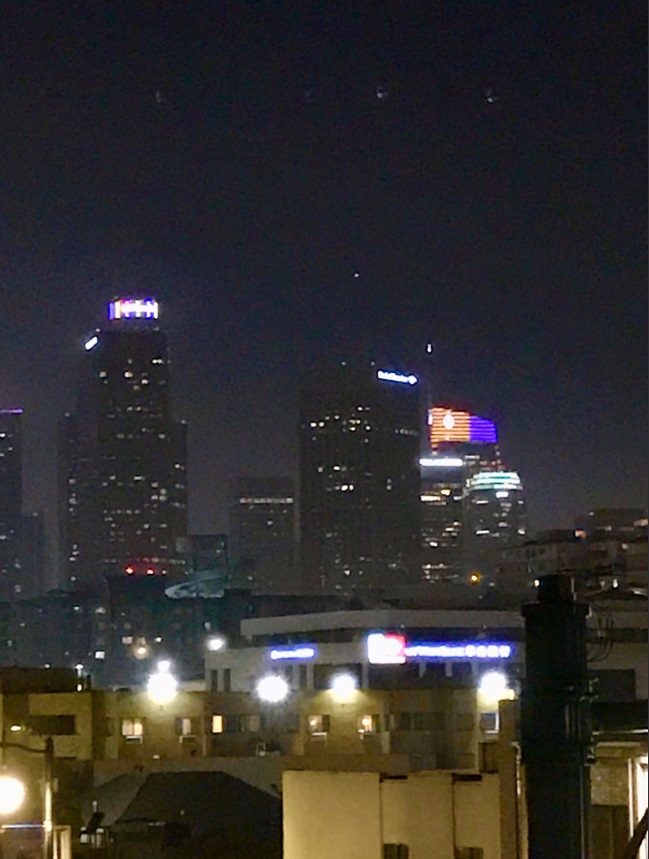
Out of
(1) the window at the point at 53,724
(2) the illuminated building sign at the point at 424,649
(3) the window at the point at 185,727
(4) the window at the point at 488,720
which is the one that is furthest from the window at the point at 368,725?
(2) the illuminated building sign at the point at 424,649

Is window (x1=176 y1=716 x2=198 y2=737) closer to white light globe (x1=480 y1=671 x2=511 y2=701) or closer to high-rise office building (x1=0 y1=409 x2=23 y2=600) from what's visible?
white light globe (x1=480 y1=671 x2=511 y2=701)

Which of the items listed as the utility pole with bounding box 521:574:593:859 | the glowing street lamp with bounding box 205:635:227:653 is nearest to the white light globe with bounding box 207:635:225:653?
the glowing street lamp with bounding box 205:635:227:653

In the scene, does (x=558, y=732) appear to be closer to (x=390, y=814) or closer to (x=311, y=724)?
(x=390, y=814)

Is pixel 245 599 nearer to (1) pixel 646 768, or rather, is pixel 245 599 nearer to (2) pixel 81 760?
(2) pixel 81 760

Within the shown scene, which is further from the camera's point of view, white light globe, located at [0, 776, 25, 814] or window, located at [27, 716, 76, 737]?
window, located at [27, 716, 76, 737]

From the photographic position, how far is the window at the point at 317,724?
3759 cm

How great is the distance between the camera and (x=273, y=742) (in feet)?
130

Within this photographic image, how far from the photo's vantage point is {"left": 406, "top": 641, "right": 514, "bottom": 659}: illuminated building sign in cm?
5672

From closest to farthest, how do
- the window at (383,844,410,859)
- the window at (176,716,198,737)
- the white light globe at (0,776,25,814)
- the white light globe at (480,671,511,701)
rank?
the white light globe at (0,776,25,814), the window at (383,844,410,859), the white light globe at (480,671,511,701), the window at (176,716,198,737)

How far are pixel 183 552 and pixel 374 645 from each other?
7979 cm

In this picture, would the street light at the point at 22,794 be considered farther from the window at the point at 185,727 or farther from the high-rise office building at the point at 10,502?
the high-rise office building at the point at 10,502

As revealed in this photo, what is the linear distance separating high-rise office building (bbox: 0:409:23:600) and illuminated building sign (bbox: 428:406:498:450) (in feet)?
121

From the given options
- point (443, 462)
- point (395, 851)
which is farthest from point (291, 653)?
point (443, 462)

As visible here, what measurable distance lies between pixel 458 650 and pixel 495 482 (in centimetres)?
9394
